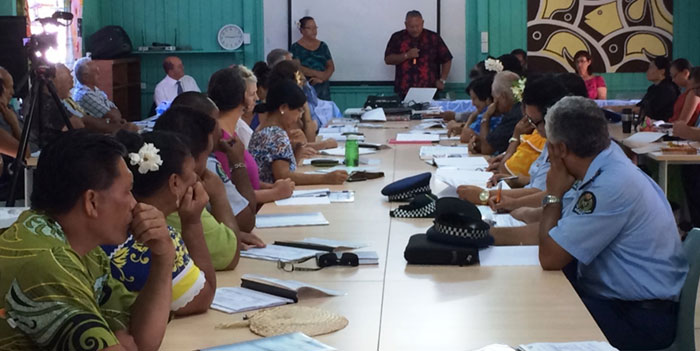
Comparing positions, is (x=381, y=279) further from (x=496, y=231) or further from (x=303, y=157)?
(x=303, y=157)

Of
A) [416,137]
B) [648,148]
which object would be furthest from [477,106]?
[648,148]

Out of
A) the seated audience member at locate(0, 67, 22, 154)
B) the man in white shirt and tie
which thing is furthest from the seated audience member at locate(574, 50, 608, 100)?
the seated audience member at locate(0, 67, 22, 154)

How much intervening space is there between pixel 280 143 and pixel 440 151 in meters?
1.42

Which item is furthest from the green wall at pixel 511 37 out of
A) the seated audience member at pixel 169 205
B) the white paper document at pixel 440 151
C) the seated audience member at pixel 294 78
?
the seated audience member at pixel 169 205

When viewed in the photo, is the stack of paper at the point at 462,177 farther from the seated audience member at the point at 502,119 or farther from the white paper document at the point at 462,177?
the seated audience member at the point at 502,119

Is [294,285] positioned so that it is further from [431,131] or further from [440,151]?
[431,131]

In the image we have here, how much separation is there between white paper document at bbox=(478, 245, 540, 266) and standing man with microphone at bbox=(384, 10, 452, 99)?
789 cm

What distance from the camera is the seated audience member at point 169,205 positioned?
7.41 ft

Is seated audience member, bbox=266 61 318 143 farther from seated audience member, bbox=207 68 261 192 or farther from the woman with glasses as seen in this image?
the woman with glasses

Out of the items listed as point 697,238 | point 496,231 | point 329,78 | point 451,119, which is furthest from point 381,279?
point 329,78

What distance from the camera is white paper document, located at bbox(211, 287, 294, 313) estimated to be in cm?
248

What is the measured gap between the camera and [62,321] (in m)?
1.69

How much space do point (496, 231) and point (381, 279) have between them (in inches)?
24.1

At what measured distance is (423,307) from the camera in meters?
A: 2.50
